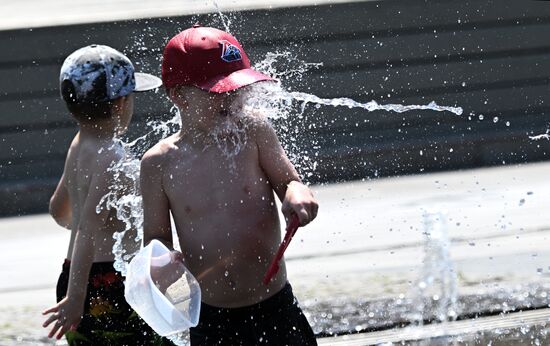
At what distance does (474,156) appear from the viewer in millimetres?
9023

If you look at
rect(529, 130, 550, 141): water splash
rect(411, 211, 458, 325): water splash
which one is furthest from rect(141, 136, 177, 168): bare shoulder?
rect(529, 130, 550, 141): water splash

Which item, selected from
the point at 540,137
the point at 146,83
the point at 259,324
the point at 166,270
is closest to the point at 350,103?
the point at 146,83

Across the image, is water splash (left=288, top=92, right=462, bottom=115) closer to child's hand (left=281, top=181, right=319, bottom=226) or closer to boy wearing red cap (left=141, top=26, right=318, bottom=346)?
boy wearing red cap (left=141, top=26, right=318, bottom=346)

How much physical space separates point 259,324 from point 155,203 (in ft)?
1.39

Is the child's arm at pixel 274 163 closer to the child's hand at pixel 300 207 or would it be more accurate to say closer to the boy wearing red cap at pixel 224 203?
the boy wearing red cap at pixel 224 203

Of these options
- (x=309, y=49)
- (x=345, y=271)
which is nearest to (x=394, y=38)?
(x=309, y=49)

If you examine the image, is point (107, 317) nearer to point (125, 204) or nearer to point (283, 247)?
point (125, 204)

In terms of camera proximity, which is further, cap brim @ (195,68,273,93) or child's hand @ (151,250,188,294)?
cap brim @ (195,68,273,93)

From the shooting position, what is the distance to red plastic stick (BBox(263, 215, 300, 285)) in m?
2.70

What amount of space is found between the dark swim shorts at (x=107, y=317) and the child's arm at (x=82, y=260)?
6cm

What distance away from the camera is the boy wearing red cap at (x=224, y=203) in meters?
3.03

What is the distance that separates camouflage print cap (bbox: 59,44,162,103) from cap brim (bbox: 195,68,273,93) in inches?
24.6

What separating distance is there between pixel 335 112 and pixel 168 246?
19.9 ft

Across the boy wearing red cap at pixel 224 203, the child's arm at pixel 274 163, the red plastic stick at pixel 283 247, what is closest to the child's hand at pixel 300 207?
the red plastic stick at pixel 283 247
